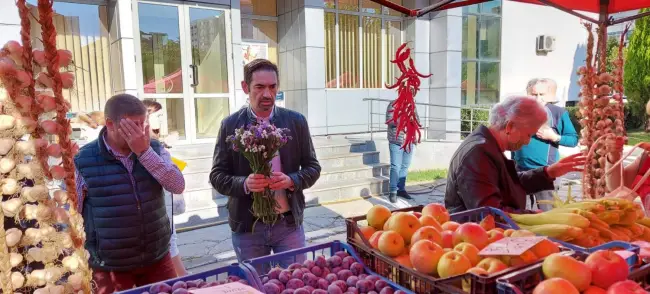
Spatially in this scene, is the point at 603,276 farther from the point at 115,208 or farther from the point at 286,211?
the point at 115,208

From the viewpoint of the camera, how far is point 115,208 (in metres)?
2.13

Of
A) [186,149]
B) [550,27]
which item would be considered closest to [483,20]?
[550,27]

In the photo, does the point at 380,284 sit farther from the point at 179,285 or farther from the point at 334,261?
the point at 179,285

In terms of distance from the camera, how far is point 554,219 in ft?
6.16

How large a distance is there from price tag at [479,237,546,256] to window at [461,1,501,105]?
10.3 metres

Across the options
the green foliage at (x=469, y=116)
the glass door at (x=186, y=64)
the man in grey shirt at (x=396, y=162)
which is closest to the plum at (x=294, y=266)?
the man in grey shirt at (x=396, y=162)

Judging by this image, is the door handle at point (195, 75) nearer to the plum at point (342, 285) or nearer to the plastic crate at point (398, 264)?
the plastic crate at point (398, 264)

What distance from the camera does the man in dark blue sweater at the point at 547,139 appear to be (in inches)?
158

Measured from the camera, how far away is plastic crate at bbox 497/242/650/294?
118 centimetres

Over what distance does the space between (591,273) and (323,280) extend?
2.72 feet

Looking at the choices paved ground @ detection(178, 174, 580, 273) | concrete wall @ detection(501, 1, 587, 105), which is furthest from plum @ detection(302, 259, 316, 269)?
concrete wall @ detection(501, 1, 587, 105)

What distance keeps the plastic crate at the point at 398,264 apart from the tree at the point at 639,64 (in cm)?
1476

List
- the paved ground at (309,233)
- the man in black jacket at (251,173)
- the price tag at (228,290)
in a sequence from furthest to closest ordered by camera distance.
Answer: the paved ground at (309,233) → the man in black jacket at (251,173) → the price tag at (228,290)

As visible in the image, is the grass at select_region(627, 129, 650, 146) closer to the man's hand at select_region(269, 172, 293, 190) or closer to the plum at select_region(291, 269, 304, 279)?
the man's hand at select_region(269, 172, 293, 190)
